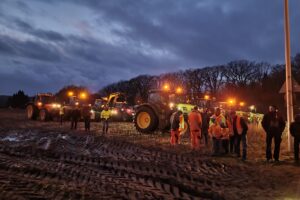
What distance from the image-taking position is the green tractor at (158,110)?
1814 centimetres

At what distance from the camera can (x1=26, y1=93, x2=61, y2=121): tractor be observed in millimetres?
28281

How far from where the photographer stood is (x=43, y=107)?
1134 inches

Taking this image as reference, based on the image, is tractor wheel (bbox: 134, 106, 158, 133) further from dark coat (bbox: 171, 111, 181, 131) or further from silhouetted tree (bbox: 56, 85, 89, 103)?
silhouetted tree (bbox: 56, 85, 89, 103)

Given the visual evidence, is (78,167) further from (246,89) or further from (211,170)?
(246,89)

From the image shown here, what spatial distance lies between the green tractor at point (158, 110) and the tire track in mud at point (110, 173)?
195 inches

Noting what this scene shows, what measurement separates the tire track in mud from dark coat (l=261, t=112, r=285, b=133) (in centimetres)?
219

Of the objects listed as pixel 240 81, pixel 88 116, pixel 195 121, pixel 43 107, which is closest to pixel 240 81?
pixel 240 81

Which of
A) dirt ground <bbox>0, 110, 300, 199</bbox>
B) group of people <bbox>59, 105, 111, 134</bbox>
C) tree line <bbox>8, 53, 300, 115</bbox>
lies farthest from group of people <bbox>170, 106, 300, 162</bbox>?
tree line <bbox>8, 53, 300, 115</bbox>

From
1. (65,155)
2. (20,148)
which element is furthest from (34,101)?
(65,155)

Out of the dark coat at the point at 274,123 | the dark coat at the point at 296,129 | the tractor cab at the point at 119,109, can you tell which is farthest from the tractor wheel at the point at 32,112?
the dark coat at the point at 296,129

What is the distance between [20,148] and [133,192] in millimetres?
7215

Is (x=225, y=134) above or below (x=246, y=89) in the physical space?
below

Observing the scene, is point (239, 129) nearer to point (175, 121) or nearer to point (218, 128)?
point (218, 128)

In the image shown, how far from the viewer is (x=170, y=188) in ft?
24.5
